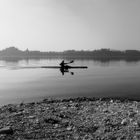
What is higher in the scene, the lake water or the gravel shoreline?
the gravel shoreline

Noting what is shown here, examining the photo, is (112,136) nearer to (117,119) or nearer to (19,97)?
(117,119)

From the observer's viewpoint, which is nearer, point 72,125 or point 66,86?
point 72,125

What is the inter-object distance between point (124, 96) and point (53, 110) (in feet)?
44.2

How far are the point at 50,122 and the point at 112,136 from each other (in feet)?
12.8

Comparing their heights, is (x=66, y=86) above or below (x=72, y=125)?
below

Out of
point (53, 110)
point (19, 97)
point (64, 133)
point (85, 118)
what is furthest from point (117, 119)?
point (19, 97)

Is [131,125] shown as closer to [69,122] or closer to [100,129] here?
[100,129]

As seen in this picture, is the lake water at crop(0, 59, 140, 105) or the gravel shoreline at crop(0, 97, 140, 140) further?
the lake water at crop(0, 59, 140, 105)

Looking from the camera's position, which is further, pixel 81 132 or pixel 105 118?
pixel 105 118

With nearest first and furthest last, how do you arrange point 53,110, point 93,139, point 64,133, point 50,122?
1. point 93,139
2. point 64,133
3. point 50,122
4. point 53,110

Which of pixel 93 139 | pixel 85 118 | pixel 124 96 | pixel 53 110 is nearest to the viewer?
pixel 93 139

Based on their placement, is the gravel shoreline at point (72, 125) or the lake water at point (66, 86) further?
the lake water at point (66, 86)

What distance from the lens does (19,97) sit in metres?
28.8

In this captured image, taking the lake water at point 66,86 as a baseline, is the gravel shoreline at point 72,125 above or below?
above
